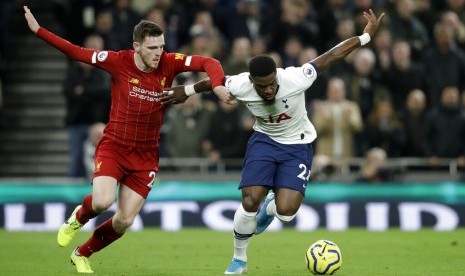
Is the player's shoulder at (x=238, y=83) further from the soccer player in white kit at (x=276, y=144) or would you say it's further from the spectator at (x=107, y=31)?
the spectator at (x=107, y=31)

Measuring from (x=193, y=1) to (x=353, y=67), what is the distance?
3487 mm

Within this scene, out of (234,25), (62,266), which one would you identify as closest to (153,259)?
(62,266)

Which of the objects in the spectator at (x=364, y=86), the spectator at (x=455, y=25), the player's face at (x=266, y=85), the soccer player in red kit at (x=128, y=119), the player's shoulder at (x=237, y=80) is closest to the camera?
the player's face at (x=266, y=85)

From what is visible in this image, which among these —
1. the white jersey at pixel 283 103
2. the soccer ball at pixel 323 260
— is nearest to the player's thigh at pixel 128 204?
the white jersey at pixel 283 103

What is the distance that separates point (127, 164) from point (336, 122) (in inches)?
286

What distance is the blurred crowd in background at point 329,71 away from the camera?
61.1ft

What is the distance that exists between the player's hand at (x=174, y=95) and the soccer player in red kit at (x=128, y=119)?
0.25 ft

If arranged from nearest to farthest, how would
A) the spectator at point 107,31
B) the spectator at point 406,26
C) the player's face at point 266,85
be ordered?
the player's face at point 266,85
the spectator at point 107,31
the spectator at point 406,26

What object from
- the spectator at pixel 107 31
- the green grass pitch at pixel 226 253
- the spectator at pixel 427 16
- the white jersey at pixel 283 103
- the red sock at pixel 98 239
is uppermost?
the spectator at pixel 427 16

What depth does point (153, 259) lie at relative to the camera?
1335cm

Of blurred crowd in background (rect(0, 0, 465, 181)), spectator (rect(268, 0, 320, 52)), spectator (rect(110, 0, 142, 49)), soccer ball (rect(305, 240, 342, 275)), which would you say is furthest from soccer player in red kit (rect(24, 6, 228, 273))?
spectator (rect(268, 0, 320, 52))

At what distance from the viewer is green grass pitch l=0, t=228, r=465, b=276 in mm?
12031

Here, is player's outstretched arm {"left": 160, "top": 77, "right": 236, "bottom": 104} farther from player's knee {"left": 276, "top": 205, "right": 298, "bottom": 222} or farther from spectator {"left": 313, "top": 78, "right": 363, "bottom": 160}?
spectator {"left": 313, "top": 78, "right": 363, "bottom": 160}

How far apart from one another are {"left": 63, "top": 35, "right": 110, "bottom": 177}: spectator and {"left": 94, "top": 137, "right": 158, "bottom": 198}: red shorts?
7.28m
